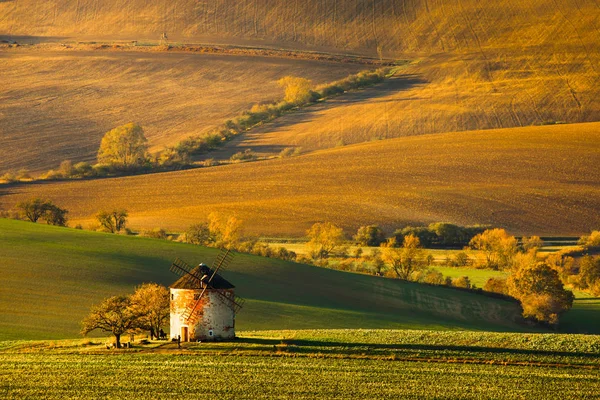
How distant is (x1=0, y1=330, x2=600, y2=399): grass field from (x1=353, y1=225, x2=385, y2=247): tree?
40.7 m

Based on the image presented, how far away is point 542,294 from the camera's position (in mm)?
59844

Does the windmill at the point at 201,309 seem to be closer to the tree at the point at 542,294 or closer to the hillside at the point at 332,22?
the tree at the point at 542,294

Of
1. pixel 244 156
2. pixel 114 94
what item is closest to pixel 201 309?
pixel 244 156

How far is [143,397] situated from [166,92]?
120m

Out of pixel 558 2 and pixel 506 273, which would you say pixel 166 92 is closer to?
pixel 558 2

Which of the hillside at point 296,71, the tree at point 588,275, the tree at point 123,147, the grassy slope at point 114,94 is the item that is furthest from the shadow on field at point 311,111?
the tree at point 588,275

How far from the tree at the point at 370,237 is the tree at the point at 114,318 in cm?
4456

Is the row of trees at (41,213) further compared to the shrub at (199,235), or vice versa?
the row of trees at (41,213)

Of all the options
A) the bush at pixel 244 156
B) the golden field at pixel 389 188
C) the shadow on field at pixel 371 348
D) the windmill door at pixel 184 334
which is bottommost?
the shadow on field at pixel 371 348

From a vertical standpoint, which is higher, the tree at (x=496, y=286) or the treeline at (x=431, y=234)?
the treeline at (x=431, y=234)

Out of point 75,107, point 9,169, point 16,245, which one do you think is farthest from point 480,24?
point 16,245

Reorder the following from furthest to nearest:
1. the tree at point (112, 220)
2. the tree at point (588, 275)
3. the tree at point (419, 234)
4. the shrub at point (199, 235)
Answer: the tree at point (419, 234) → the tree at point (112, 220) → the shrub at point (199, 235) → the tree at point (588, 275)

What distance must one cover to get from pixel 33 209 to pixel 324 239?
2278 cm

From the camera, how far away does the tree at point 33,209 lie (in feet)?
268
